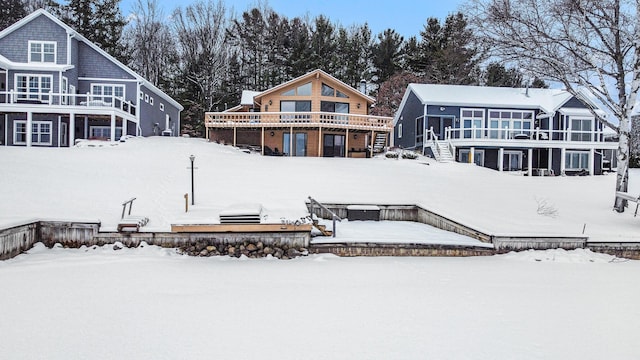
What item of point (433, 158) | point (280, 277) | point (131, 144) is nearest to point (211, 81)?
point (131, 144)

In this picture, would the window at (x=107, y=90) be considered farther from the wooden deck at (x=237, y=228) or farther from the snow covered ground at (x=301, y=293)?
the wooden deck at (x=237, y=228)

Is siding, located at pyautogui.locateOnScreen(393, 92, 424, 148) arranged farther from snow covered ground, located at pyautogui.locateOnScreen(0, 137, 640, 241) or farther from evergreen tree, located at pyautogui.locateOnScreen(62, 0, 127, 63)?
evergreen tree, located at pyautogui.locateOnScreen(62, 0, 127, 63)

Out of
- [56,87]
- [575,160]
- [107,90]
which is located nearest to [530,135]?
[575,160]

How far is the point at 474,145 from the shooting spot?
23.6m

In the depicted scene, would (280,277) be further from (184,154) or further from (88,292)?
(184,154)

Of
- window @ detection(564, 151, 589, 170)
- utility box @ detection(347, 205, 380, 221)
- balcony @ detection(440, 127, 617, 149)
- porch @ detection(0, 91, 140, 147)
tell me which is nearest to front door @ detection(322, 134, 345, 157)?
balcony @ detection(440, 127, 617, 149)

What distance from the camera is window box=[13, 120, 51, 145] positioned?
22781mm

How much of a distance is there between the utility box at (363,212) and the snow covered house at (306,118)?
1256cm

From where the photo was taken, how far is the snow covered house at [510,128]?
23953 millimetres

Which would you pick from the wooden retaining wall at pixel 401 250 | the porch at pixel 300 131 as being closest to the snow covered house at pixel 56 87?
the porch at pixel 300 131

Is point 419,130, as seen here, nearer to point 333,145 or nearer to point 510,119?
point 510,119

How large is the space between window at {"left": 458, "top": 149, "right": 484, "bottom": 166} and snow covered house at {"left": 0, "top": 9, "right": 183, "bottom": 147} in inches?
733

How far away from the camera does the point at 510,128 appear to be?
2602 cm

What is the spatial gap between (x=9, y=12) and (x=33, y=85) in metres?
14.3
